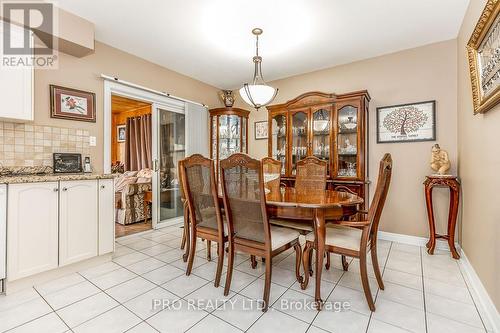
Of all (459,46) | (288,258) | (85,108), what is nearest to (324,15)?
(459,46)

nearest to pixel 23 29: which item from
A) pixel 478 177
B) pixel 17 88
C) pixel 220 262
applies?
pixel 17 88

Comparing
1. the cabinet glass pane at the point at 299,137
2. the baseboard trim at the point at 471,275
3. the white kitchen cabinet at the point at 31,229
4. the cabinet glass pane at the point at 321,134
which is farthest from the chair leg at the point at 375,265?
the white kitchen cabinet at the point at 31,229

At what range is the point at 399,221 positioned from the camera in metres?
3.26

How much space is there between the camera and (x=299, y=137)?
3805 mm

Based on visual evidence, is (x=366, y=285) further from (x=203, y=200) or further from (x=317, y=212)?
(x=203, y=200)

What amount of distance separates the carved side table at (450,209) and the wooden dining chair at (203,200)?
2376mm

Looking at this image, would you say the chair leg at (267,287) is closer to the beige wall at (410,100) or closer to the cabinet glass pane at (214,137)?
the beige wall at (410,100)

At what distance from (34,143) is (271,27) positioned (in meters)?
2.77

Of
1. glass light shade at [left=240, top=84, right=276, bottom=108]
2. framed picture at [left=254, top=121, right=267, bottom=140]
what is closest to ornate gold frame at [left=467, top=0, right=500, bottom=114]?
glass light shade at [left=240, top=84, right=276, bottom=108]

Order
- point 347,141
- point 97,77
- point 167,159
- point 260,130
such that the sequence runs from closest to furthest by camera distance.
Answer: point 97,77 → point 347,141 → point 167,159 → point 260,130

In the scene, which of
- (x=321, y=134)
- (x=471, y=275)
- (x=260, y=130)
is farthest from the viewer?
(x=260, y=130)

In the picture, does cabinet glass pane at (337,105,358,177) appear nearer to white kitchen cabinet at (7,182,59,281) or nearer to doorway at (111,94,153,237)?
doorway at (111,94,153,237)

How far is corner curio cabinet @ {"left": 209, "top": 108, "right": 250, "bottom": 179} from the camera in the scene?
4.60 metres

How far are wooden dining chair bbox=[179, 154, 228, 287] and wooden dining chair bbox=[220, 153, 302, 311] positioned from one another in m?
0.14
